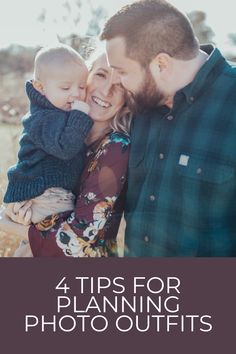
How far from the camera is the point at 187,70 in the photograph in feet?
11.8

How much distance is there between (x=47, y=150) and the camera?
3584 mm

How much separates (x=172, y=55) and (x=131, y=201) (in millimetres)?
778

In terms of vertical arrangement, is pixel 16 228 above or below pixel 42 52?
below

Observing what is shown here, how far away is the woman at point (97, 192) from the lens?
353cm

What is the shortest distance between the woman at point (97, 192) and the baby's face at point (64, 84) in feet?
0.22

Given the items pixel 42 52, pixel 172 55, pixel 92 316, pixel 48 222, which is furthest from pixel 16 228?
pixel 172 55

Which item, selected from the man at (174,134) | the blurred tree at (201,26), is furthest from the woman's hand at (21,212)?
the blurred tree at (201,26)

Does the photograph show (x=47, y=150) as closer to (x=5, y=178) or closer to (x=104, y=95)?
(x=104, y=95)

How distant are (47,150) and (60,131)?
12 centimetres

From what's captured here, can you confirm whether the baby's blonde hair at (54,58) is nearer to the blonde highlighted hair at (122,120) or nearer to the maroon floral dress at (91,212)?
the blonde highlighted hair at (122,120)

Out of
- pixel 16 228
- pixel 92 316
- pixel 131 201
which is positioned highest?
pixel 131 201

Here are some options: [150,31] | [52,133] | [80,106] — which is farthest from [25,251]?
[150,31]

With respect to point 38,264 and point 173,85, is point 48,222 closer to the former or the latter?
point 38,264

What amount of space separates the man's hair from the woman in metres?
0.18
